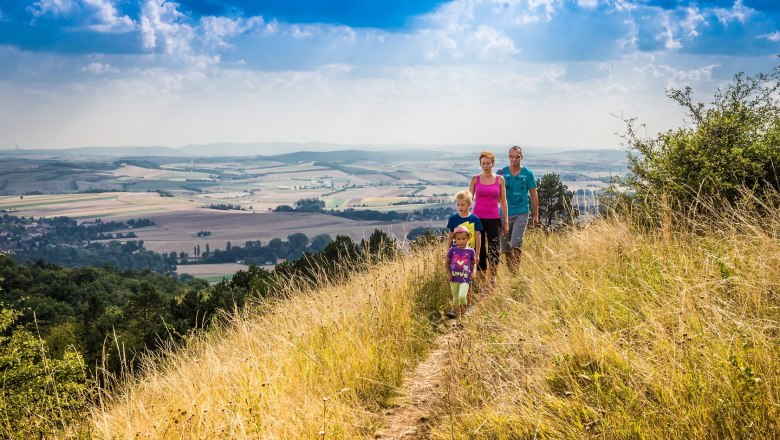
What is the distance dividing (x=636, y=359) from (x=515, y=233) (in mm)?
4184

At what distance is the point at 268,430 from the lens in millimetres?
3164

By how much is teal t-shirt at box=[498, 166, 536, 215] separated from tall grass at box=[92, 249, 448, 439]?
1940 millimetres

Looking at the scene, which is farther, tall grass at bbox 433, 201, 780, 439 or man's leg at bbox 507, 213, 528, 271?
man's leg at bbox 507, 213, 528, 271

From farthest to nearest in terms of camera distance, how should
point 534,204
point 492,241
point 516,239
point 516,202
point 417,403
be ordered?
point 534,204
point 516,202
point 516,239
point 492,241
point 417,403

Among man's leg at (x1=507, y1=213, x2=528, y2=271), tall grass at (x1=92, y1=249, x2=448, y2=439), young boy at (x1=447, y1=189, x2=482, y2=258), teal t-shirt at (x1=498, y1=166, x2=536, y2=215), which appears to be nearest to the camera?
tall grass at (x1=92, y1=249, x2=448, y2=439)

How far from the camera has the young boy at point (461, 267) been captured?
596 cm

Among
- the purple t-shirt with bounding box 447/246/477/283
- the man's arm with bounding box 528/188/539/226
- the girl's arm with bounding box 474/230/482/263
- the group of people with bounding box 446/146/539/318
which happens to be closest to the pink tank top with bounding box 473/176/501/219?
the group of people with bounding box 446/146/539/318

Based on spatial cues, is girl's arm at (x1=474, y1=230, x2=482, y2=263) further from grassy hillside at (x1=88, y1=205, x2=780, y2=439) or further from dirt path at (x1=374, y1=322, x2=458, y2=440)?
dirt path at (x1=374, y1=322, x2=458, y2=440)

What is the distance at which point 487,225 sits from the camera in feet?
22.9

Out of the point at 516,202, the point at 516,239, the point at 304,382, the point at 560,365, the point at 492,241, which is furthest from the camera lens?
the point at 516,202

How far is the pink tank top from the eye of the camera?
684 cm

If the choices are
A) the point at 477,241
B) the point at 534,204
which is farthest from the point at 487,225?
the point at 534,204

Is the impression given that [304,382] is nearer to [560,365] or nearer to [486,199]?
[560,365]

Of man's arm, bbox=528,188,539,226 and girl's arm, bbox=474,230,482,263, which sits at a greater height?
man's arm, bbox=528,188,539,226
